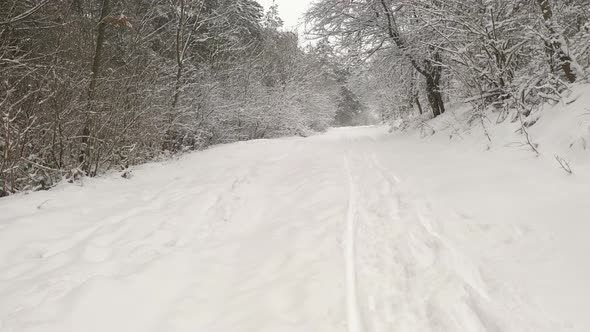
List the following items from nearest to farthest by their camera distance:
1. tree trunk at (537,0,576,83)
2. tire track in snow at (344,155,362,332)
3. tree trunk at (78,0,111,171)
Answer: tire track in snow at (344,155,362,332), tree trunk at (537,0,576,83), tree trunk at (78,0,111,171)

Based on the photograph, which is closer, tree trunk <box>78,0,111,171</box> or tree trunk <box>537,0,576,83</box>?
tree trunk <box>537,0,576,83</box>

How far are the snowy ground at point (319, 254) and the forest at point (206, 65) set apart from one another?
1316 millimetres

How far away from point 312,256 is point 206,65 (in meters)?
13.7

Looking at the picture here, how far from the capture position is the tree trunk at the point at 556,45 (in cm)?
650

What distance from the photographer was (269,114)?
21250mm

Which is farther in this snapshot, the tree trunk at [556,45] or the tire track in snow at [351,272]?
the tree trunk at [556,45]

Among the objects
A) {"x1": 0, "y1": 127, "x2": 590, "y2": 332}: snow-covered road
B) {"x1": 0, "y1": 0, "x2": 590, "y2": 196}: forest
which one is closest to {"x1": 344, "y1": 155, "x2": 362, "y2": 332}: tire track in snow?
{"x1": 0, "y1": 127, "x2": 590, "y2": 332}: snow-covered road

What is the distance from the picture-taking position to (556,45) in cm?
686

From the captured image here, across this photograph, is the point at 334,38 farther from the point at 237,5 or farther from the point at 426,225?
the point at 426,225

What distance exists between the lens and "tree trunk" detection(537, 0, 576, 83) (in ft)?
21.3

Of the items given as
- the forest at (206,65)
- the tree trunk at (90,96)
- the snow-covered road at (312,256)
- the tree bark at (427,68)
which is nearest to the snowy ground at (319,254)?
the snow-covered road at (312,256)

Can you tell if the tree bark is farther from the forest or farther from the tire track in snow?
the tire track in snow

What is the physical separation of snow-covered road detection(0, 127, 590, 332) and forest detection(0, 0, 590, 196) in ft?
4.93

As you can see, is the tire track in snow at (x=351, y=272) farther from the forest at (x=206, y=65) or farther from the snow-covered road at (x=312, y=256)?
the forest at (x=206, y=65)
